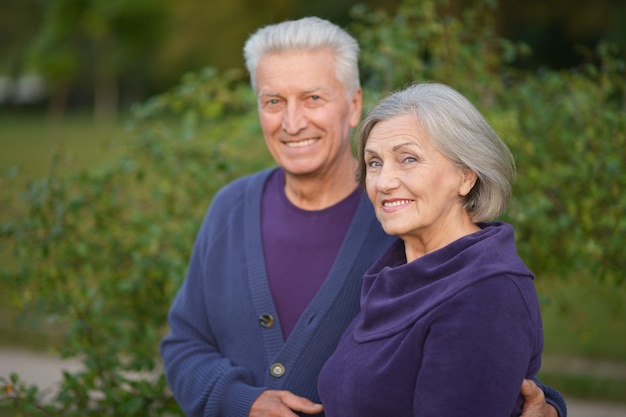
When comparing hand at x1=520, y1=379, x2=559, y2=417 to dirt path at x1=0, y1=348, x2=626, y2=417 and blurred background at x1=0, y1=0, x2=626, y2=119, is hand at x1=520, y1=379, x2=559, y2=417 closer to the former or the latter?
blurred background at x1=0, y1=0, x2=626, y2=119

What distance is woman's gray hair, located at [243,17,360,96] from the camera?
2.86 meters

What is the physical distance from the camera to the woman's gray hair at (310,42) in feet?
9.37

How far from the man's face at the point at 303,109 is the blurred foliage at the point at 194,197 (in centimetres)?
106

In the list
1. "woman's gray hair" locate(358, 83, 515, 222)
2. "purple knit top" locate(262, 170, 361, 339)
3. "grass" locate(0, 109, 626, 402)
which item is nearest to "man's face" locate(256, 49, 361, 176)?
"purple knit top" locate(262, 170, 361, 339)

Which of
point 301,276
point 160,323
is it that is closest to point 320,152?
point 301,276

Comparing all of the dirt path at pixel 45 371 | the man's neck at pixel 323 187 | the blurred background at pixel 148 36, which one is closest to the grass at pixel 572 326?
the dirt path at pixel 45 371

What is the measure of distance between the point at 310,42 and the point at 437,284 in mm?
1102

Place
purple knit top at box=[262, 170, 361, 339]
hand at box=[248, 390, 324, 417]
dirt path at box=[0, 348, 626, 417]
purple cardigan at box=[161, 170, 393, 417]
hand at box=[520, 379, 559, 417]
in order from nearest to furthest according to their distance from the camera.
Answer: hand at box=[520, 379, 559, 417] < hand at box=[248, 390, 324, 417] < purple cardigan at box=[161, 170, 393, 417] < purple knit top at box=[262, 170, 361, 339] < dirt path at box=[0, 348, 626, 417]

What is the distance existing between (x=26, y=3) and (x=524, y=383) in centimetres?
4083

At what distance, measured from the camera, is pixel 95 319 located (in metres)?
4.00

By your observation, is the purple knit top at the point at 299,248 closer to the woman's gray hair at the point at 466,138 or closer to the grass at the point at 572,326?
the woman's gray hair at the point at 466,138

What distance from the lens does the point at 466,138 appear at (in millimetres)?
2234

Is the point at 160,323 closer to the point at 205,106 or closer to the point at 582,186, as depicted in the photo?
the point at 205,106

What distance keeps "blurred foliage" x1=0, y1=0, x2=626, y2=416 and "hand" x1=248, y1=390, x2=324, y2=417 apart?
1.06m
